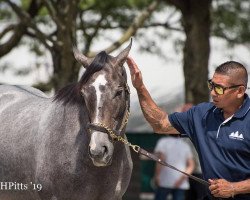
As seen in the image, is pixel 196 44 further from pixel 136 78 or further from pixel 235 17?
pixel 136 78

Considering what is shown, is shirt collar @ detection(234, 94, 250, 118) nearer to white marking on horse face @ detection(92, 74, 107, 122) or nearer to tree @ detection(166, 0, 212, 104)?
white marking on horse face @ detection(92, 74, 107, 122)

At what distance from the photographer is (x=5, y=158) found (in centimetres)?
713

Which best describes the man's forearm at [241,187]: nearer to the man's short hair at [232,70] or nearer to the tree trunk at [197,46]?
the man's short hair at [232,70]

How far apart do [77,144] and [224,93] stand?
146 centimetres

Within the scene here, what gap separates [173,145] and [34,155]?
531 cm

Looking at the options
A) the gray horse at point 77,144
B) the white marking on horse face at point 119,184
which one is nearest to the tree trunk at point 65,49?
the gray horse at point 77,144

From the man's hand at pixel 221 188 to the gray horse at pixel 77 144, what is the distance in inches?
35.0

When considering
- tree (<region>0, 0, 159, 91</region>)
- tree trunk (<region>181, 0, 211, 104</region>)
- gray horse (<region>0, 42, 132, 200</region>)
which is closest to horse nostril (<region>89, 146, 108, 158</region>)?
gray horse (<region>0, 42, 132, 200</region>)

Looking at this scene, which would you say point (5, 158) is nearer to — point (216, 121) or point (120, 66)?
point (120, 66)

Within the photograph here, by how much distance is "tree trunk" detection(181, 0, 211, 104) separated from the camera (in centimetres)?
1361

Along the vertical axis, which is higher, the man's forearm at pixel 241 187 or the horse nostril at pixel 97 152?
the horse nostril at pixel 97 152

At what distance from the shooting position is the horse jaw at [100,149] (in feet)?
18.5

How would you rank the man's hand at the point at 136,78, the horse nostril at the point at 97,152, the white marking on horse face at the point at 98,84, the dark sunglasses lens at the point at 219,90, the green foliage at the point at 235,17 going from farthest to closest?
the green foliage at the point at 235,17 < the man's hand at the point at 136,78 < the white marking on horse face at the point at 98,84 < the horse nostril at the point at 97,152 < the dark sunglasses lens at the point at 219,90

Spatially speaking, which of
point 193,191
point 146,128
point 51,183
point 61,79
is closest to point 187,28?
point 61,79
